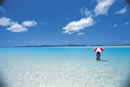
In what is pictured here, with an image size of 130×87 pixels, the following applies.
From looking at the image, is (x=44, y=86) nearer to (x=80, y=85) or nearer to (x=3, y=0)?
(x=80, y=85)

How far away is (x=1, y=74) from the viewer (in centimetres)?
176

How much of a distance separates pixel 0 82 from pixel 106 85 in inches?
87.7

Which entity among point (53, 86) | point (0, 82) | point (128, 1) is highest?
point (128, 1)

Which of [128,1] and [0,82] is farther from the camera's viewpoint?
[0,82]

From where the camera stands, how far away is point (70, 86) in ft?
7.61

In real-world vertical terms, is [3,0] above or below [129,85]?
above

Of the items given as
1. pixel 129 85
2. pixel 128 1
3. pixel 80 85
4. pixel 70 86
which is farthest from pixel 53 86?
pixel 128 1

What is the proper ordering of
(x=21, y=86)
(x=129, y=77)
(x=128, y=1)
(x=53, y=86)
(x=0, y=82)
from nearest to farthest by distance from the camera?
(x=128, y=1), (x=129, y=77), (x=0, y=82), (x=21, y=86), (x=53, y=86)

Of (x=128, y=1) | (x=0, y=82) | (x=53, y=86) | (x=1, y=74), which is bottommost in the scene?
(x=53, y=86)

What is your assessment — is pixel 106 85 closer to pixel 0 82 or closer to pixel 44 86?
pixel 44 86

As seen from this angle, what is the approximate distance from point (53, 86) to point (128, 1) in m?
2.24

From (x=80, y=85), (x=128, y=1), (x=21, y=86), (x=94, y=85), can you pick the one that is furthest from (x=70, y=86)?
(x=128, y=1)

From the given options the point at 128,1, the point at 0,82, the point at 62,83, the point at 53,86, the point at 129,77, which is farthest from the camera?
the point at 62,83

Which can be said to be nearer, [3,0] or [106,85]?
[3,0]
